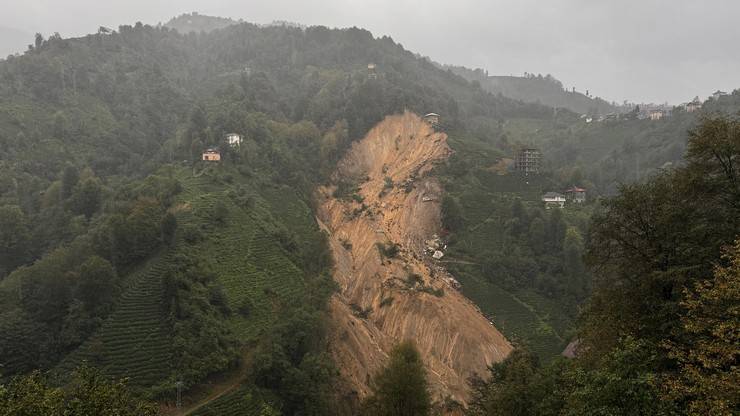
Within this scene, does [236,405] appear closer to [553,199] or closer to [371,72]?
[553,199]

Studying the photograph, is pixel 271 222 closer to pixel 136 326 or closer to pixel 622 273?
pixel 136 326

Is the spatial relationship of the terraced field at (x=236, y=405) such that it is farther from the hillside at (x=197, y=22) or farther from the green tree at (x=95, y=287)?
the hillside at (x=197, y=22)

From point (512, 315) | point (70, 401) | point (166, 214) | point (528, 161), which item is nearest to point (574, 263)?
point (512, 315)

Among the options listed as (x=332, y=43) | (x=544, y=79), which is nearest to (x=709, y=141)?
(x=332, y=43)

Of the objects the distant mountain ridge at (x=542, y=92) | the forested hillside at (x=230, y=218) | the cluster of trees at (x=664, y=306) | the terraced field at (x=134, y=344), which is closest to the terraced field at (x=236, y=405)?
the forested hillside at (x=230, y=218)

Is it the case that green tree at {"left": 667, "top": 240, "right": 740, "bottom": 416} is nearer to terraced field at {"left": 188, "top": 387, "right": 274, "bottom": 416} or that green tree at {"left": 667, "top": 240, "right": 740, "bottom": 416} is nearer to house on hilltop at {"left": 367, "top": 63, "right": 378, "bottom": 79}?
terraced field at {"left": 188, "top": 387, "right": 274, "bottom": 416}

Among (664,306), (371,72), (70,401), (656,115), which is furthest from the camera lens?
(656,115)
